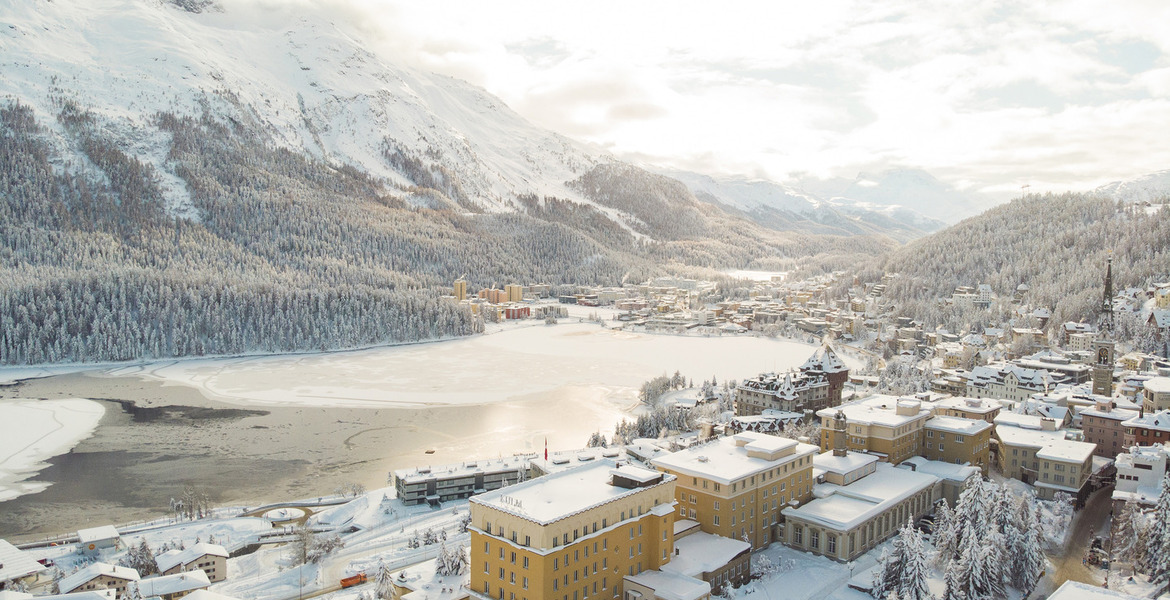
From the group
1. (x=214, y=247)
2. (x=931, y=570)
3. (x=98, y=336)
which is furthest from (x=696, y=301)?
(x=931, y=570)

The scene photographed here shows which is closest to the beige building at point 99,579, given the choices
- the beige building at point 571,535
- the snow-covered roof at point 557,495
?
the beige building at point 571,535

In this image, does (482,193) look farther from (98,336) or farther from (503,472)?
(503,472)

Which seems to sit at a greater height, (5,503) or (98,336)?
(98,336)

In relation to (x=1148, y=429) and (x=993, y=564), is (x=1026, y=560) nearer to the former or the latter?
(x=993, y=564)

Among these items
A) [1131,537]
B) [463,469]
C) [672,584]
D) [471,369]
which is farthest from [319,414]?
[1131,537]

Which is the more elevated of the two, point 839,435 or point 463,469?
point 839,435

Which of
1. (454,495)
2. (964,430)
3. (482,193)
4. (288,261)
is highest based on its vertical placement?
(482,193)
